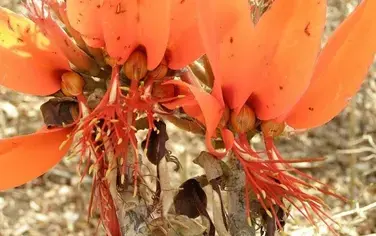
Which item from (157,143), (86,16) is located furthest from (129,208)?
(86,16)

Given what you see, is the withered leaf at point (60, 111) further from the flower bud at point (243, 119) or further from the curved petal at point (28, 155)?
the flower bud at point (243, 119)

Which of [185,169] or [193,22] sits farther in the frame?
[185,169]

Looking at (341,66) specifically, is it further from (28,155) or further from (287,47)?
(28,155)

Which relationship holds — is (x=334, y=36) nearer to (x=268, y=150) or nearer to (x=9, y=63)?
(x=268, y=150)

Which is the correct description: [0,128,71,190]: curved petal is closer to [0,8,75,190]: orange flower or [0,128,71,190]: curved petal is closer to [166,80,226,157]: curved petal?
[0,8,75,190]: orange flower

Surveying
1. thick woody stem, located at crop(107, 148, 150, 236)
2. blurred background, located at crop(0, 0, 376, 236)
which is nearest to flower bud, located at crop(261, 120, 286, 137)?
thick woody stem, located at crop(107, 148, 150, 236)

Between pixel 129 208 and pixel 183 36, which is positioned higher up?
pixel 183 36

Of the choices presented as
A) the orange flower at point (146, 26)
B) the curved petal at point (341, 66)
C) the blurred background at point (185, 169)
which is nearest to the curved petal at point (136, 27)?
the orange flower at point (146, 26)
